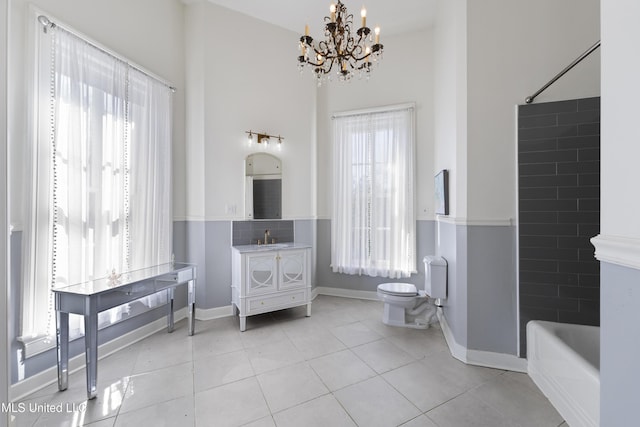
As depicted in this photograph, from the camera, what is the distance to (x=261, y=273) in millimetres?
3113

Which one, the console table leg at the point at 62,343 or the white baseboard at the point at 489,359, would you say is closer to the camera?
the console table leg at the point at 62,343

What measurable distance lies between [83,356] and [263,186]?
2352mm

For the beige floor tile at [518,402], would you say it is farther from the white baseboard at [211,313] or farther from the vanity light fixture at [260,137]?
the vanity light fixture at [260,137]

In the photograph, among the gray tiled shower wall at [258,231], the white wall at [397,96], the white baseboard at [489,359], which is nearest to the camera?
the white baseboard at [489,359]

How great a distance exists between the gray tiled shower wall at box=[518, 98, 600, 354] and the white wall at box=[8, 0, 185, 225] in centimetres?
337

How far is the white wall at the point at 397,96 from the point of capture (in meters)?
3.77

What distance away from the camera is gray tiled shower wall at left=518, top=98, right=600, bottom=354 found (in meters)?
2.14

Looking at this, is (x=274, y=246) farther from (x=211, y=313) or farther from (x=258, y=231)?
(x=211, y=313)

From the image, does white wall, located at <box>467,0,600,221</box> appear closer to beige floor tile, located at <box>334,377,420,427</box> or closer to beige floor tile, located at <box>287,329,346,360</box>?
beige floor tile, located at <box>334,377,420,427</box>

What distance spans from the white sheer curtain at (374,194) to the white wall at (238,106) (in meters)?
0.50

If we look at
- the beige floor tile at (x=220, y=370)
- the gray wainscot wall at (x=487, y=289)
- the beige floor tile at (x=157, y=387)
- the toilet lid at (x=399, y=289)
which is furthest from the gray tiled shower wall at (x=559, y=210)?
the beige floor tile at (x=157, y=387)

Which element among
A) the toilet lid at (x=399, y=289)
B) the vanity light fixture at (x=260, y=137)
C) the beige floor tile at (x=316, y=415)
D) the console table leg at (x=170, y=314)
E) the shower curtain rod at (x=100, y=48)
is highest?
the shower curtain rod at (x=100, y=48)

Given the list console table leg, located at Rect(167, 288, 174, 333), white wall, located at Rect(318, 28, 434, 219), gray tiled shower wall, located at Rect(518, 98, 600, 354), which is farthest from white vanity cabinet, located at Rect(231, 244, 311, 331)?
gray tiled shower wall, located at Rect(518, 98, 600, 354)

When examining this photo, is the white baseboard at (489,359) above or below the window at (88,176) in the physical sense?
below
